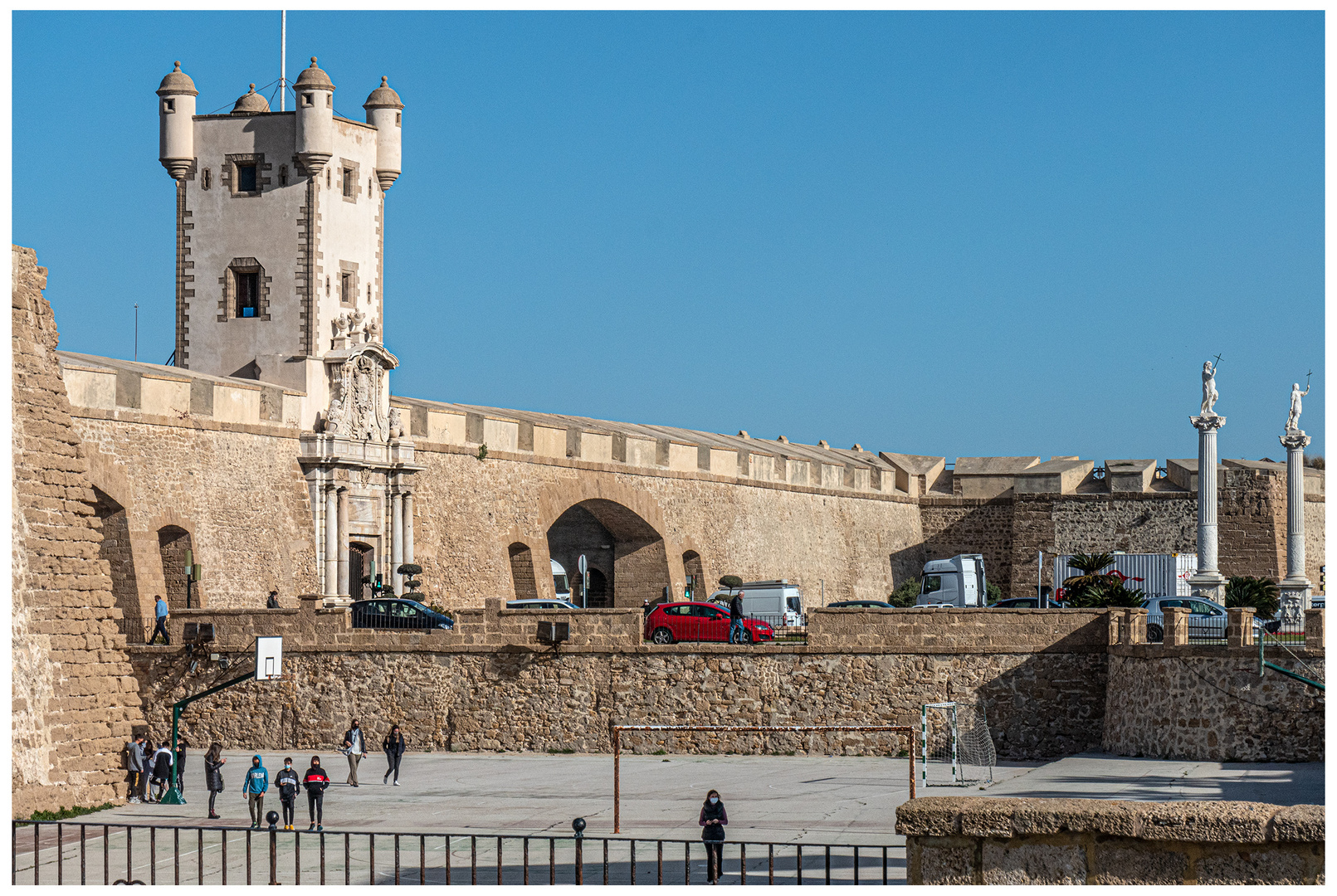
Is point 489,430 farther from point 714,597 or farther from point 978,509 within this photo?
point 978,509

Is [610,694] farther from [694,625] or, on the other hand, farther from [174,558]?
[174,558]

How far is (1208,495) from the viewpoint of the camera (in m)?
35.3

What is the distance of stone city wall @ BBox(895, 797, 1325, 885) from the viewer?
794cm

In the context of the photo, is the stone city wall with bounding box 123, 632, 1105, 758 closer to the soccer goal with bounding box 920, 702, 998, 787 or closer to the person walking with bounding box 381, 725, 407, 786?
the soccer goal with bounding box 920, 702, 998, 787

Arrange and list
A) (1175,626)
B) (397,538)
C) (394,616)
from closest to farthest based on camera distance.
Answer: (1175,626), (394,616), (397,538)

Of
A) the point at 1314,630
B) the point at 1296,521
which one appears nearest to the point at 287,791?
the point at 1314,630

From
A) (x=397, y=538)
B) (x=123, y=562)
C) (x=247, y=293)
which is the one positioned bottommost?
(x=123, y=562)

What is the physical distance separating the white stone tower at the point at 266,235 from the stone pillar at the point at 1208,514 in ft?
49.5

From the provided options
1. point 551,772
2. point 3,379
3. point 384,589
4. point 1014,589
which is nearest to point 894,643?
point 551,772

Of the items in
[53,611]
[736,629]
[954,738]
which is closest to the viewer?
[53,611]

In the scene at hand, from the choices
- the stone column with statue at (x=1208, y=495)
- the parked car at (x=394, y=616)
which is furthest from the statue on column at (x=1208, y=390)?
the parked car at (x=394, y=616)

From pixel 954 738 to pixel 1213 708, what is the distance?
346 centimetres

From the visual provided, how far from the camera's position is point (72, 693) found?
2055 centimetres

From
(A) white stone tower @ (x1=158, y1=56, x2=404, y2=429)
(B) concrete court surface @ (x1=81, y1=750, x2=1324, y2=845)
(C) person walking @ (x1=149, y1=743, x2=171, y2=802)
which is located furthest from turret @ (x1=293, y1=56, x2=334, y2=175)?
(C) person walking @ (x1=149, y1=743, x2=171, y2=802)
